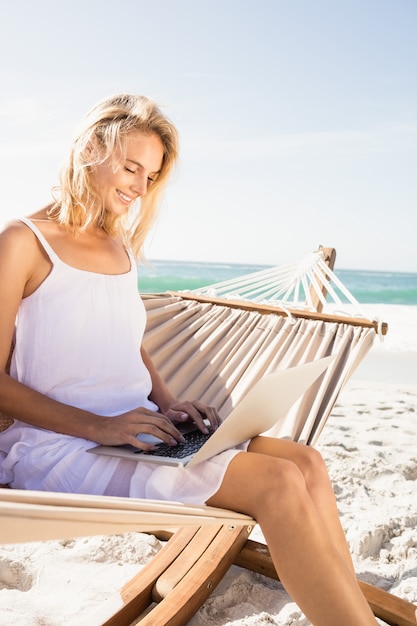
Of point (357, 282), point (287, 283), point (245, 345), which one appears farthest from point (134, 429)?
point (357, 282)

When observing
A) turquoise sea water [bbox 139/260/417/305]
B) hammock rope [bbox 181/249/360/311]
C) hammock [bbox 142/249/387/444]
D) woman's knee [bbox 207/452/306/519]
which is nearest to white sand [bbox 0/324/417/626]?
→ hammock [bbox 142/249/387/444]

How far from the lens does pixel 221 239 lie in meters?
25.2

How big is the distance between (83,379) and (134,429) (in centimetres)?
22

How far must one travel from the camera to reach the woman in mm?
1003

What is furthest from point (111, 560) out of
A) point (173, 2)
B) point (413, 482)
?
point (173, 2)

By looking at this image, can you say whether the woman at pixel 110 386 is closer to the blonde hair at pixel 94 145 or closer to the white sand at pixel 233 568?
the blonde hair at pixel 94 145

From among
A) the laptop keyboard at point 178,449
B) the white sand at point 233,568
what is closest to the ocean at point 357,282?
the white sand at point 233,568

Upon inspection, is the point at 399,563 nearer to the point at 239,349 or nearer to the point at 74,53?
the point at 239,349

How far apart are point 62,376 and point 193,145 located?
22.7 metres

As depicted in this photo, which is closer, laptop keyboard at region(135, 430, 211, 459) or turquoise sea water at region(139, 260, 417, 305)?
laptop keyboard at region(135, 430, 211, 459)

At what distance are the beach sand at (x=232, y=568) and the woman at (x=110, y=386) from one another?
1.47 feet

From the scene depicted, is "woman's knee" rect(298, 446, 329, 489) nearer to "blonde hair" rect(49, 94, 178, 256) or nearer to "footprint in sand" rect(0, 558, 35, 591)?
"blonde hair" rect(49, 94, 178, 256)

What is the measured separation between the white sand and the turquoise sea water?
1400 cm

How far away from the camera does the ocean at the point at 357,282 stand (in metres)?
13.6
